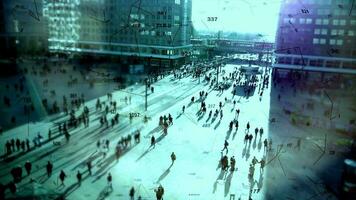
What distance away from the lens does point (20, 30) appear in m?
38.4

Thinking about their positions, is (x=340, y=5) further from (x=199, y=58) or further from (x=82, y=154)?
(x=82, y=154)

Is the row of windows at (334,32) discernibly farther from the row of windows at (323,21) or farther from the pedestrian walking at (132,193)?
the pedestrian walking at (132,193)

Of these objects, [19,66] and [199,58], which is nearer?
[19,66]

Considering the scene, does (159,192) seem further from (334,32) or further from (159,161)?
(334,32)

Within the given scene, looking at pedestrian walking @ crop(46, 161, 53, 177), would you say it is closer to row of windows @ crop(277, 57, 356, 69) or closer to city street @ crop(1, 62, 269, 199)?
city street @ crop(1, 62, 269, 199)

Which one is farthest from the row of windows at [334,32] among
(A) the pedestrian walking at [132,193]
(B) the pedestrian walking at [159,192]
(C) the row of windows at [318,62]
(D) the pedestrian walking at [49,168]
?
(D) the pedestrian walking at [49,168]

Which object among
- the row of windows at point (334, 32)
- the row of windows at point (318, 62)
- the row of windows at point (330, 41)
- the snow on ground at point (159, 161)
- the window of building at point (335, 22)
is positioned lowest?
the snow on ground at point (159, 161)

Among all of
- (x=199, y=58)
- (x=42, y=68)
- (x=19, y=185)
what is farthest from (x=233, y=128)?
(x=199, y=58)

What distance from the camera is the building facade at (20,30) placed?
3572 centimetres

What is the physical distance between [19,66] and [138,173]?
31.7 m

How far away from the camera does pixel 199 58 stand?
5881cm

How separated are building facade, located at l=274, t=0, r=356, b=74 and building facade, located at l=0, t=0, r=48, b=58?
34.8m

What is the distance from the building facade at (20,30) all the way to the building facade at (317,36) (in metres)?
34.8

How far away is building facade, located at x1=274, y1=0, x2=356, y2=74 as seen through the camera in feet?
143
